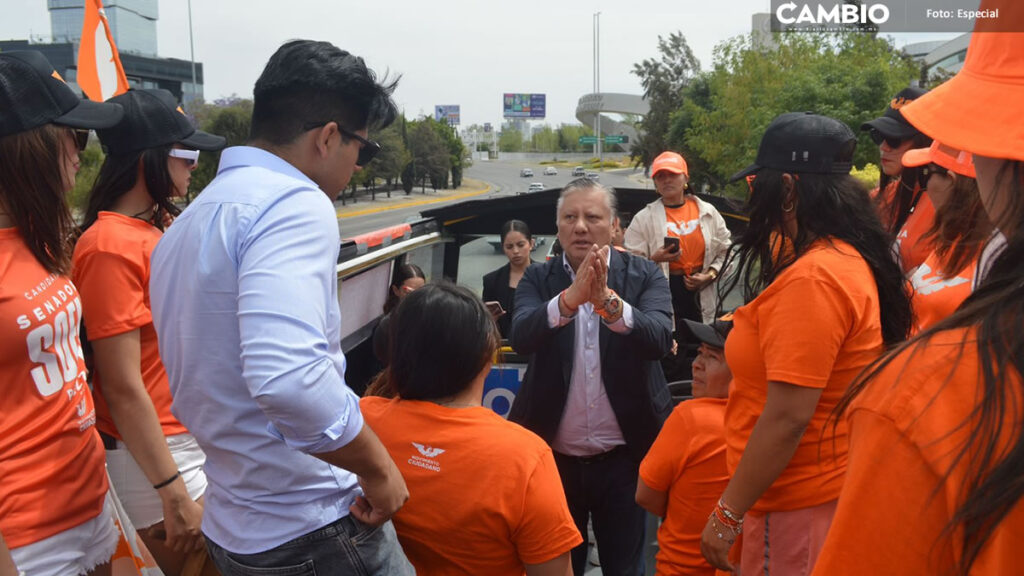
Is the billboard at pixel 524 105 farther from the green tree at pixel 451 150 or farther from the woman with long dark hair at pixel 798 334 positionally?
the woman with long dark hair at pixel 798 334

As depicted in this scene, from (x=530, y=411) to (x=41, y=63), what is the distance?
81.3 inches

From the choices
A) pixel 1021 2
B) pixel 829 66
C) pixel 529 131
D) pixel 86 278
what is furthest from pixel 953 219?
pixel 529 131

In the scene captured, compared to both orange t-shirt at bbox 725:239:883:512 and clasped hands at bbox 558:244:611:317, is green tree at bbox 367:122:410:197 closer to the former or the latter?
clasped hands at bbox 558:244:611:317

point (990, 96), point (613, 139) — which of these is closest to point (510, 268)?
point (990, 96)

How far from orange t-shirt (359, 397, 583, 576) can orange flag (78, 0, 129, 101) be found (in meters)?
2.34

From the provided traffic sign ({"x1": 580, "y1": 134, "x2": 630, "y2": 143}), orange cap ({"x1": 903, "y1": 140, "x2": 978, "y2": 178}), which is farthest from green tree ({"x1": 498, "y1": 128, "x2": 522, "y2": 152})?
orange cap ({"x1": 903, "y1": 140, "x2": 978, "y2": 178})

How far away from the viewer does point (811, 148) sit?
2.09 meters

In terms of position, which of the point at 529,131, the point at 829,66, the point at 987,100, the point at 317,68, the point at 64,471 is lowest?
the point at 64,471

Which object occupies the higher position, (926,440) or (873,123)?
(873,123)

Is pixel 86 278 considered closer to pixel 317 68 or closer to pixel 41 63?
pixel 41 63

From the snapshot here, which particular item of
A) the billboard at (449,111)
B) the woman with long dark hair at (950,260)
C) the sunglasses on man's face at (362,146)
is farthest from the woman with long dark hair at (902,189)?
the billboard at (449,111)

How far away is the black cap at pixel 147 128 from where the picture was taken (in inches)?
97.7

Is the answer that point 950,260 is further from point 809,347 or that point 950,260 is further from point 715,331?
point 809,347

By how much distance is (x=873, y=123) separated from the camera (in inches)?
159
